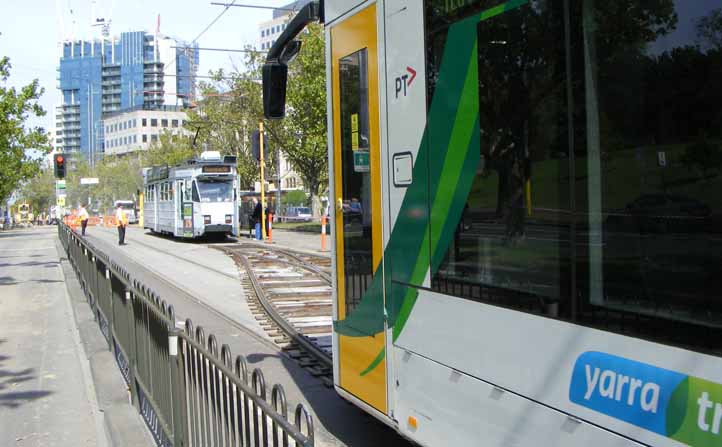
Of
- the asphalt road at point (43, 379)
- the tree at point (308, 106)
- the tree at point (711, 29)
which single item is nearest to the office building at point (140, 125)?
the tree at point (308, 106)

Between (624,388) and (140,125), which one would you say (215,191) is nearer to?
(624,388)

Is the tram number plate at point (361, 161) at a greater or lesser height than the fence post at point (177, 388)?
greater

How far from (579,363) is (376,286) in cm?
196

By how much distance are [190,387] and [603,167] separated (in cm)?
235

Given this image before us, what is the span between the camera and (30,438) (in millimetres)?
5984

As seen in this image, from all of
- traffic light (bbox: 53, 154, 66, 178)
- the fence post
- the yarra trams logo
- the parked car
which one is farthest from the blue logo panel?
traffic light (bbox: 53, 154, 66, 178)

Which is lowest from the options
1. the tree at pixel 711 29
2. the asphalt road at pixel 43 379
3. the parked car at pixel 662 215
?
the asphalt road at pixel 43 379

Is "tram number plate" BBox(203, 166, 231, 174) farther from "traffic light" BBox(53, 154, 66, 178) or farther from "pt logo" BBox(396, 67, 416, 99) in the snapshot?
"pt logo" BBox(396, 67, 416, 99)

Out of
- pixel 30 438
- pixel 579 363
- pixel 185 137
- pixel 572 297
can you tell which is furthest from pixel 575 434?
pixel 185 137

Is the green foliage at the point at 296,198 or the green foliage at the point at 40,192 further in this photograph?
the green foliage at the point at 40,192

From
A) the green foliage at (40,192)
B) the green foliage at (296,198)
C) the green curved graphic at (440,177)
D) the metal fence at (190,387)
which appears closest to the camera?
the metal fence at (190,387)

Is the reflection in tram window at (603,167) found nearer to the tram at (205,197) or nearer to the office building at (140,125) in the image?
the tram at (205,197)

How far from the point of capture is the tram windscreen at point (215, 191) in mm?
31156

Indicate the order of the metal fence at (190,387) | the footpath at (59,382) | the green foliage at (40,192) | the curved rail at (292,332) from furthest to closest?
1. the green foliage at (40,192)
2. the curved rail at (292,332)
3. the footpath at (59,382)
4. the metal fence at (190,387)
